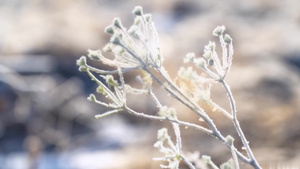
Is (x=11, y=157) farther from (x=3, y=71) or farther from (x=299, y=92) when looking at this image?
(x=299, y=92)

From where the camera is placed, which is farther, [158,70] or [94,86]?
[94,86]

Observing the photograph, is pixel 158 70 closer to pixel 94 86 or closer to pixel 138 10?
pixel 138 10

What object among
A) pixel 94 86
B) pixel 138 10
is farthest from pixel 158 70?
pixel 94 86

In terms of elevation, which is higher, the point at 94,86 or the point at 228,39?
the point at 94,86

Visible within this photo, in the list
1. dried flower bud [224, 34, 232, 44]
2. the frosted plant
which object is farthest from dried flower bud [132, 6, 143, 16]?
dried flower bud [224, 34, 232, 44]

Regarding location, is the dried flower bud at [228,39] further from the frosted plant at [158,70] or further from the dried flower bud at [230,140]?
the dried flower bud at [230,140]

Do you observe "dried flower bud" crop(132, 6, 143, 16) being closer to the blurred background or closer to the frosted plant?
the frosted plant

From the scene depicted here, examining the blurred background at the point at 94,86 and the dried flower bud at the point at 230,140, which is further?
the blurred background at the point at 94,86

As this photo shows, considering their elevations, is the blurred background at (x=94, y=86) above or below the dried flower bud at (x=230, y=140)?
above

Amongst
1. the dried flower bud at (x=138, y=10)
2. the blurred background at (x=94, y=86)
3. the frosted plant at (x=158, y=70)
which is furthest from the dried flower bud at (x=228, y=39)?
the blurred background at (x=94, y=86)
